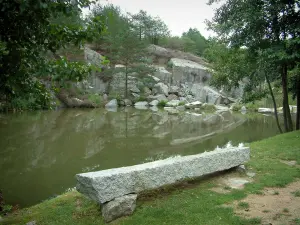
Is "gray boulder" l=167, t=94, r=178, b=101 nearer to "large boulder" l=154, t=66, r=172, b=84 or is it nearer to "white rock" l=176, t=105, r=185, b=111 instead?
"large boulder" l=154, t=66, r=172, b=84

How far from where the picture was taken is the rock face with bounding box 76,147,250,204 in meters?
4.98

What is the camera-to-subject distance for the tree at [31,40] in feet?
12.0

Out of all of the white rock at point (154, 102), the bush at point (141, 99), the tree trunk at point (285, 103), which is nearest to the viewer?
the tree trunk at point (285, 103)

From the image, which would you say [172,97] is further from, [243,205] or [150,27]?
[243,205]

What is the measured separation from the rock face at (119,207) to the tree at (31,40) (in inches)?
91.3

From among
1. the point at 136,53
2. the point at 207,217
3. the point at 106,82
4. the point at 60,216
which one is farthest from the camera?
the point at 106,82

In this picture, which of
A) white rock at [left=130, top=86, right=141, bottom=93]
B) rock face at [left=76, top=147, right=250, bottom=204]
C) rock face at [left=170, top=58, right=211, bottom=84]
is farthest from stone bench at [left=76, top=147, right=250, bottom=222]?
rock face at [left=170, top=58, right=211, bottom=84]

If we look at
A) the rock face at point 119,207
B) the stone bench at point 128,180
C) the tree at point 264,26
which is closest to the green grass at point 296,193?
the stone bench at point 128,180

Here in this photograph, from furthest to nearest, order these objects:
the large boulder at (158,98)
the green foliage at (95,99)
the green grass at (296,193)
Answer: the large boulder at (158,98), the green foliage at (95,99), the green grass at (296,193)

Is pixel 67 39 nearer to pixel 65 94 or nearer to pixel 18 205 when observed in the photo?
pixel 18 205

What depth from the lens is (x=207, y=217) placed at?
5.00m

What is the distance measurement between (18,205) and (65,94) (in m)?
32.4

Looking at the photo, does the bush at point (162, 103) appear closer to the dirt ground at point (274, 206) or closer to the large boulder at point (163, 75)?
the large boulder at point (163, 75)

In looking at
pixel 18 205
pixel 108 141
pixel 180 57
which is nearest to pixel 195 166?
pixel 18 205
